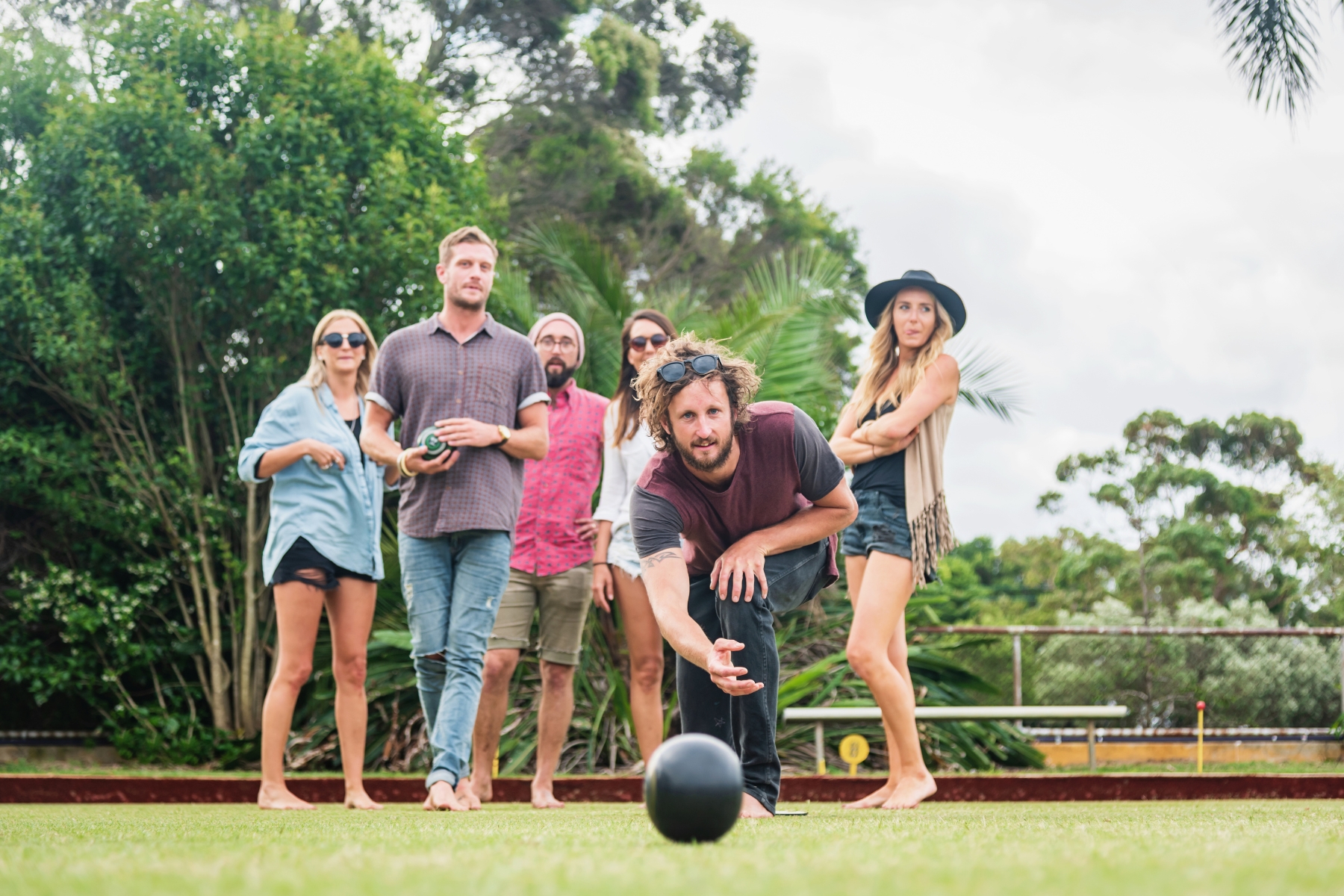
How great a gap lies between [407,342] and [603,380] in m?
4.15

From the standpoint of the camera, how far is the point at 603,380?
8.94m

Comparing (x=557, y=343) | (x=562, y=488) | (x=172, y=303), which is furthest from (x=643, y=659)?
(x=172, y=303)

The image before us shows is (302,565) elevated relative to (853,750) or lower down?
elevated

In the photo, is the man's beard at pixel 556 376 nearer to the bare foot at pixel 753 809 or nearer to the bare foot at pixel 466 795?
the bare foot at pixel 466 795

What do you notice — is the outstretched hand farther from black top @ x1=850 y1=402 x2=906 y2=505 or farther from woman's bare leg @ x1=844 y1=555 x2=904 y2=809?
black top @ x1=850 y1=402 x2=906 y2=505

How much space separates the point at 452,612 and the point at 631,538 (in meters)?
1.04

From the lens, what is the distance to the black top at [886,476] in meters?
4.56

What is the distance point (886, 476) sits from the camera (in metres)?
4.59

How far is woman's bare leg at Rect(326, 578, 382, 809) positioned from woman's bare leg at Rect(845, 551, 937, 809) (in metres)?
1.96

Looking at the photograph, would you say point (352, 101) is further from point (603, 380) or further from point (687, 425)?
point (687, 425)

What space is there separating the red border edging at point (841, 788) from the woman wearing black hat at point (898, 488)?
39.8 inches

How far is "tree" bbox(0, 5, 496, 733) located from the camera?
848 cm

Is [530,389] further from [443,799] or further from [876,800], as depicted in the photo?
[876,800]

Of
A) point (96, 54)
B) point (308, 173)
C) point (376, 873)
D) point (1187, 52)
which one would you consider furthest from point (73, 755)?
point (1187, 52)
